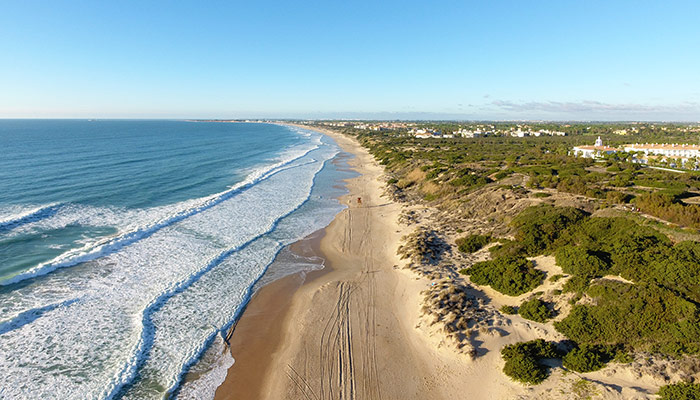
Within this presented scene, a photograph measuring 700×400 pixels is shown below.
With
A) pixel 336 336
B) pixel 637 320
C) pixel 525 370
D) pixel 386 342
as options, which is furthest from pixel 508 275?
pixel 336 336

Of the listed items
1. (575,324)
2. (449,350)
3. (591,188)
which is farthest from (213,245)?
(591,188)

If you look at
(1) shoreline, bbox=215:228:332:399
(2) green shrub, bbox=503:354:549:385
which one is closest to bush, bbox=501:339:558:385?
(2) green shrub, bbox=503:354:549:385

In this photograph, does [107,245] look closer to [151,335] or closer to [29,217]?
[29,217]

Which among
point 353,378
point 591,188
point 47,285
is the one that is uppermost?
point 591,188

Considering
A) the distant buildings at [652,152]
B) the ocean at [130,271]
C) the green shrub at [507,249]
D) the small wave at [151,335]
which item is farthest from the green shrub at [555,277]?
the distant buildings at [652,152]

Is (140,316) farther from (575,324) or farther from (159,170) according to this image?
(159,170)
